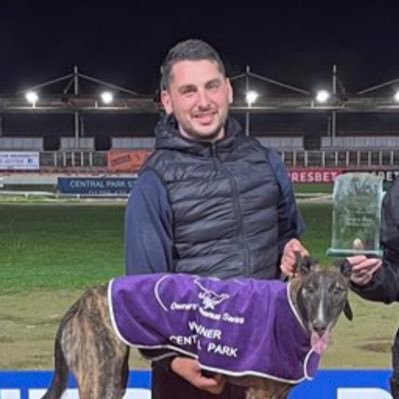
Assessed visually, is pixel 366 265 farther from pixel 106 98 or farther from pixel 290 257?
pixel 106 98

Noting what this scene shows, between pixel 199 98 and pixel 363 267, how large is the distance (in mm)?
834

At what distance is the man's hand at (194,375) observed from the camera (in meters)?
3.23

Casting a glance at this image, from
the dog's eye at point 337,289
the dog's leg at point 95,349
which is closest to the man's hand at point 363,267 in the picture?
the dog's eye at point 337,289

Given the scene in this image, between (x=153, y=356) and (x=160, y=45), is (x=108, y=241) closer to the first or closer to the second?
(x=153, y=356)

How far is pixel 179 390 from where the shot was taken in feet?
11.1

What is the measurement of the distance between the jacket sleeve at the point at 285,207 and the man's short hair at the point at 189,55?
39 centimetres

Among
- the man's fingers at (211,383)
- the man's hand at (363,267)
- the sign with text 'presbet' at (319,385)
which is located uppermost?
the man's hand at (363,267)

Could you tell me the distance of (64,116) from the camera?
59.6 metres

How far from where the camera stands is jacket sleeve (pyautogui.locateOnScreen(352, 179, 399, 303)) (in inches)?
134

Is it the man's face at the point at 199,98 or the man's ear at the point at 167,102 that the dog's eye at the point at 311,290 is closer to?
the man's face at the point at 199,98

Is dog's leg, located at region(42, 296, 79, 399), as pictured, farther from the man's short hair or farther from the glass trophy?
the glass trophy

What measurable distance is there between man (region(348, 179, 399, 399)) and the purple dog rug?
320 millimetres

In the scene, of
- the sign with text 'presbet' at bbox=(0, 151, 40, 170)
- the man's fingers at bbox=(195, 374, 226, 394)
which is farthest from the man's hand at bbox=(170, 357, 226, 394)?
the sign with text 'presbet' at bbox=(0, 151, 40, 170)

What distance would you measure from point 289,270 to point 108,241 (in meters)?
13.0
